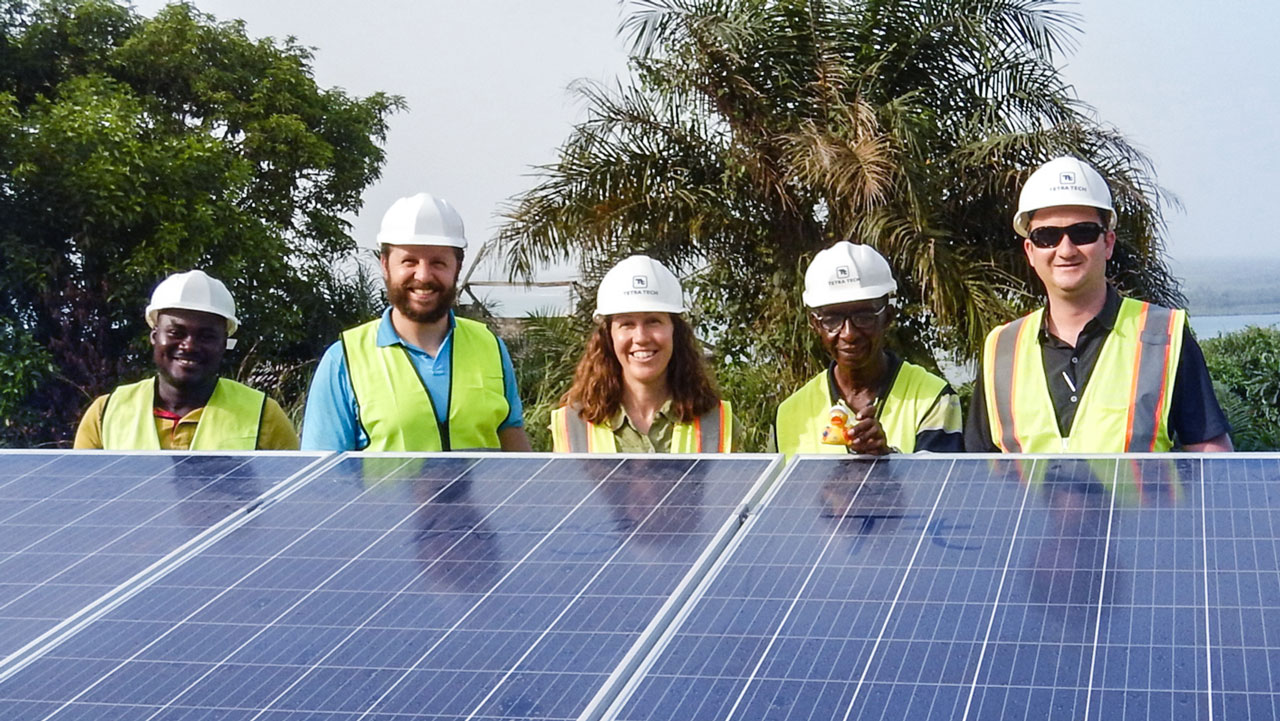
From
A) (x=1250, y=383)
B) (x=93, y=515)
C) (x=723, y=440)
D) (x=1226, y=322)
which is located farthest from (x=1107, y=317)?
(x=1226, y=322)

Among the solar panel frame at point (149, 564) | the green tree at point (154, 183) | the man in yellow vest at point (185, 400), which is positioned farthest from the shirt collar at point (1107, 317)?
the green tree at point (154, 183)

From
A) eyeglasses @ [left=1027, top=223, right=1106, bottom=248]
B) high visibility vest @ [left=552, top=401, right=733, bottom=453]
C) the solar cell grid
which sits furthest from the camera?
high visibility vest @ [left=552, top=401, right=733, bottom=453]

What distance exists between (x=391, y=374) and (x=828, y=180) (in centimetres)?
730

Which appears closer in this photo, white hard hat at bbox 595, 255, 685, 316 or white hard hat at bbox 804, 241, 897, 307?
white hard hat at bbox 804, 241, 897, 307

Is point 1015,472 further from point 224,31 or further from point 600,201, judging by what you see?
point 224,31

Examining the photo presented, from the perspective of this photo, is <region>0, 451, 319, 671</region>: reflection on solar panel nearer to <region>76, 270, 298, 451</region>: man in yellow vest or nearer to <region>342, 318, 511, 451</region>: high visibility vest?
<region>342, 318, 511, 451</region>: high visibility vest

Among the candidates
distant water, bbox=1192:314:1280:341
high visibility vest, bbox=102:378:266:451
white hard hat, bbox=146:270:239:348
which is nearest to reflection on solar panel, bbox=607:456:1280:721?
high visibility vest, bbox=102:378:266:451

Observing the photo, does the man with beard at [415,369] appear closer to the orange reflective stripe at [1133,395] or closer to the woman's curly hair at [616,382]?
the woman's curly hair at [616,382]

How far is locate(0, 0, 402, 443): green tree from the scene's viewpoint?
56.6ft

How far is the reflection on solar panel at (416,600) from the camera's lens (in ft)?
9.62

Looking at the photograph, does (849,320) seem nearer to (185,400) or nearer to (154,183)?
(185,400)

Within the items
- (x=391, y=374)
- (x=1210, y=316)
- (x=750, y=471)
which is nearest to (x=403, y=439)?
(x=391, y=374)

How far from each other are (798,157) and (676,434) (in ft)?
23.5

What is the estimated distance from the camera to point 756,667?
2.89 meters
